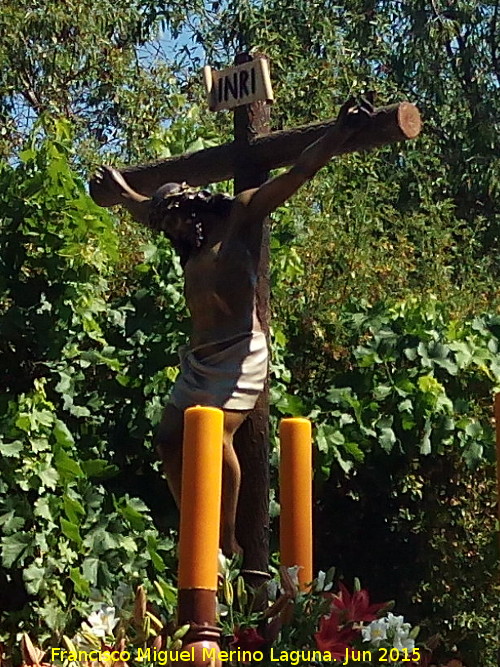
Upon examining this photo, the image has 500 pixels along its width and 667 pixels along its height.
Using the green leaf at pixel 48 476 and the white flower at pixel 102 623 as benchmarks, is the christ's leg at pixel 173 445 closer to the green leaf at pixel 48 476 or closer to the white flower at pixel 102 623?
the white flower at pixel 102 623

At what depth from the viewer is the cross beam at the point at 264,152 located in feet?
11.6

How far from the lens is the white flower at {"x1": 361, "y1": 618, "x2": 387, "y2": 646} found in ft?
9.93

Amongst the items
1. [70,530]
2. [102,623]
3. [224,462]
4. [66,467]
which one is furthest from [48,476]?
[102,623]

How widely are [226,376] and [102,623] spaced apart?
886 millimetres

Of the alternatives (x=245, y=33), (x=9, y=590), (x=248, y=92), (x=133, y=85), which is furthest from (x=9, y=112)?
(x=248, y=92)

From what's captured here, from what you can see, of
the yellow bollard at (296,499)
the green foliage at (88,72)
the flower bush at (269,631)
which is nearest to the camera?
the flower bush at (269,631)

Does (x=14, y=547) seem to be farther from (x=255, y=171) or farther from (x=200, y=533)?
(x=200, y=533)

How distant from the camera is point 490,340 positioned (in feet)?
20.1

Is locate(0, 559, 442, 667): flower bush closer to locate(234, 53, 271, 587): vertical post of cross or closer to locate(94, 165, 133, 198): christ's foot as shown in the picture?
locate(234, 53, 271, 587): vertical post of cross

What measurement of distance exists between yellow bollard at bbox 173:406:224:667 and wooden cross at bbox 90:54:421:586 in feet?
2.67

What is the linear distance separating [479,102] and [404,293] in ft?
16.3

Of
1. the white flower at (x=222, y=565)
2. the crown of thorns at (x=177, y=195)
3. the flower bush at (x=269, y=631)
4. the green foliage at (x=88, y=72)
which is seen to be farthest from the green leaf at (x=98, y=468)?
the green foliage at (x=88, y=72)

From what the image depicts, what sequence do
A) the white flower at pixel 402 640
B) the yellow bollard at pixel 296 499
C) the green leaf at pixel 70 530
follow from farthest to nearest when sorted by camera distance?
the green leaf at pixel 70 530 < the yellow bollard at pixel 296 499 < the white flower at pixel 402 640

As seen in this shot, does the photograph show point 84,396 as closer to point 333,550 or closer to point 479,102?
point 333,550
